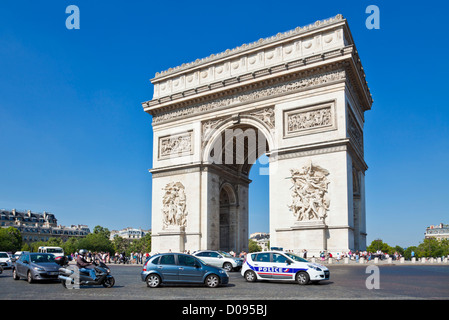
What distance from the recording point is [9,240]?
89000mm

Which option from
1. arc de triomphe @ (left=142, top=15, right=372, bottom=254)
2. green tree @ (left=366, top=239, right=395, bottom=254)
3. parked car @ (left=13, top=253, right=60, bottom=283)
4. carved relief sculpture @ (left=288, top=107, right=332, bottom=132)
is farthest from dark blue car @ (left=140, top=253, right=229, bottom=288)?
green tree @ (left=366, top=239, right=395, bottom=254)

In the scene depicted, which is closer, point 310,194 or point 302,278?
point 302,278

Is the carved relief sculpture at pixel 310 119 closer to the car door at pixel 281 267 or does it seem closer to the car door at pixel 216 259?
the car door at pixel 216 259

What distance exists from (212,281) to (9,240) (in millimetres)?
87864

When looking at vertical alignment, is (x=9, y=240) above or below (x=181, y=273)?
below

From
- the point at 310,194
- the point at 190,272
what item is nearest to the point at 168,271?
the point at 190,272

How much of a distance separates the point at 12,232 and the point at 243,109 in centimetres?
8129

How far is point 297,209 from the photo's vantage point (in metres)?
27.3

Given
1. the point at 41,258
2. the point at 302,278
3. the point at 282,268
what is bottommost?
the point at 302,278

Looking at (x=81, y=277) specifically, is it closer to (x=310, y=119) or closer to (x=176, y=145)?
(x=310, y=119)

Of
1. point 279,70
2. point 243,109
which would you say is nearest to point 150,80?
point 243,109

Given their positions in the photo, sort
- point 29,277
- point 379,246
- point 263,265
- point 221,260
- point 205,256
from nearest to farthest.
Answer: point 29,277 → point 263,265 → point 221,260 → point 205,256 → point 379,246

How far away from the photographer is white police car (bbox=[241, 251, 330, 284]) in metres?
15.2

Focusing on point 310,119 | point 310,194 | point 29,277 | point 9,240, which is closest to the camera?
point 29,277
